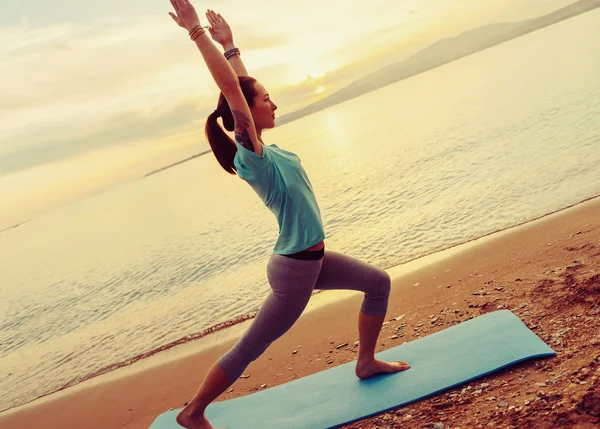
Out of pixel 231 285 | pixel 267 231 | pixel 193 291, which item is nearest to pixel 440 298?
pixel 231 285

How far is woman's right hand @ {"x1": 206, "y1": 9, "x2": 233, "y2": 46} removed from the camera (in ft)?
10.6

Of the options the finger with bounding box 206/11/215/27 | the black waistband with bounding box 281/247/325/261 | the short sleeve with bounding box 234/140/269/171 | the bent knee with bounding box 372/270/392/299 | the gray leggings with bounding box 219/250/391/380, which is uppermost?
the finger with bounding box 206/11/215/27

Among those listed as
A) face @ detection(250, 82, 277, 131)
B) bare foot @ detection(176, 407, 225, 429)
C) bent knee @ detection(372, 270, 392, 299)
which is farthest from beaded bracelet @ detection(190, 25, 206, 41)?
bare foot @ detection(176, 407, 225, 429)

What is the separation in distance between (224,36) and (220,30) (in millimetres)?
43

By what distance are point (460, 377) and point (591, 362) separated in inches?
30.2

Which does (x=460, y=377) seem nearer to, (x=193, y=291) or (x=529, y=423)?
(x=529, y=423)

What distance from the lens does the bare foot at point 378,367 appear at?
143 inches

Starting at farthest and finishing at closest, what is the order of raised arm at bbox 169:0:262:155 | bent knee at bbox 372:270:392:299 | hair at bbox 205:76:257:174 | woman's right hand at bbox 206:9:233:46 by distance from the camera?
bent knee at bbox 372:270:392:299, woman's right hand at bbox 206:9:233:46, hair at bbox 205:76:257:174, raised arm at bbox 169:0:262:155

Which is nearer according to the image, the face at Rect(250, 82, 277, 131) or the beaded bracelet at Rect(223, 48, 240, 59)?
the face at Rect(250, 82, 277, 131)

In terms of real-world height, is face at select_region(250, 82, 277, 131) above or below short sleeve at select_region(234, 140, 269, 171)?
above

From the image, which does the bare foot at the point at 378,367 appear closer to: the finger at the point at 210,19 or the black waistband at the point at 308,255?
the black waistband at the point at 308,255

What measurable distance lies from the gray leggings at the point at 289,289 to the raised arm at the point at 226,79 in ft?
2.47

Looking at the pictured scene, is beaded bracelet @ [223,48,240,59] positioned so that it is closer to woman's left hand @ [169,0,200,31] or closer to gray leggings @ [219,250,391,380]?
woman's left hand @ [169,0,200,31]

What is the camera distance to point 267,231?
45.0ft
